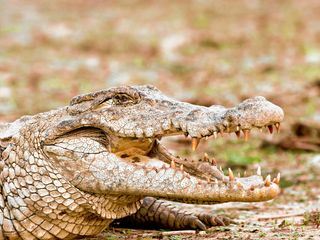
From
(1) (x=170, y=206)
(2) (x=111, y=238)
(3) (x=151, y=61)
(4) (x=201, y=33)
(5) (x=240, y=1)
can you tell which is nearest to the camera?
(2) (x=111, y=238)

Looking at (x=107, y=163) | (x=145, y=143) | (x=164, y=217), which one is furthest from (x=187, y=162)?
(x=164, y=217)

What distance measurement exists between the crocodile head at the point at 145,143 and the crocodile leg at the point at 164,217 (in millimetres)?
716

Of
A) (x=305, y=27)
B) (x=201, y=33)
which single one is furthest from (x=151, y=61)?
(x=305, y=27)

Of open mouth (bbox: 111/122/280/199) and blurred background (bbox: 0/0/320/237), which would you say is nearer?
open mouth (bbox: 111/122/280/199)

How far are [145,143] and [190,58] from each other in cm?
1130

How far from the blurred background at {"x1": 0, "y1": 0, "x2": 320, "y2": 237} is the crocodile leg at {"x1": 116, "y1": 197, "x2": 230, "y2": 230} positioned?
152 cm

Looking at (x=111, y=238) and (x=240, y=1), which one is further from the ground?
(x=240, y=1)

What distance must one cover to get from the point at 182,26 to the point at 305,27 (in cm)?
280

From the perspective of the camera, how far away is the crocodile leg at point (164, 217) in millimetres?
5770

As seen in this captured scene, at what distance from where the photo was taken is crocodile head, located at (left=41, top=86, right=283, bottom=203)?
15.4ft

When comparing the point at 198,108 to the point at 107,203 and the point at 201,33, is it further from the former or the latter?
the point at 201,33

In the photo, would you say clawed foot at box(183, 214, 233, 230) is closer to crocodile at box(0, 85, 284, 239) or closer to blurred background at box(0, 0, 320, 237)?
crocodile at box(0, 85, 284, 239)

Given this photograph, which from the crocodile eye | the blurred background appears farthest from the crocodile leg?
the blurred background

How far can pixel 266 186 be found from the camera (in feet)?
15.3
